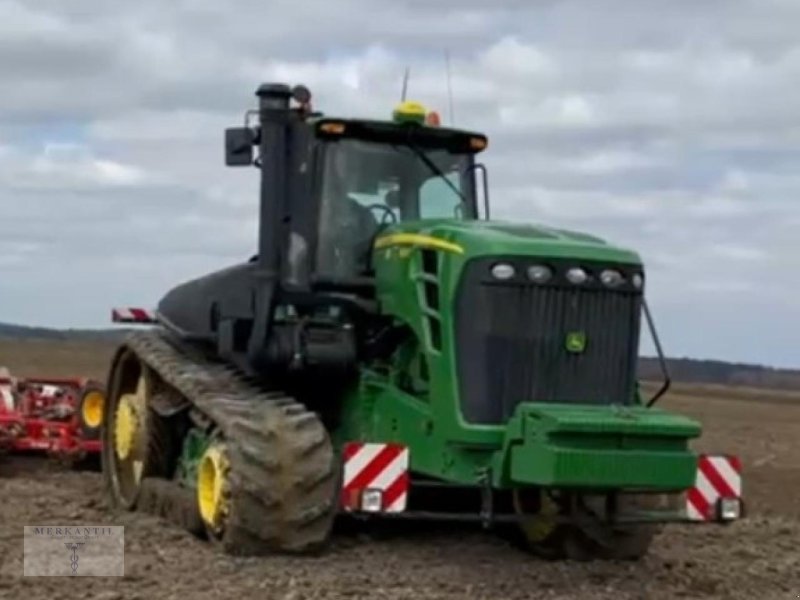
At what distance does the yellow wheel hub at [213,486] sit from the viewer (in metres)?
11.6

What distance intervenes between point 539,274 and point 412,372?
4.12 feet

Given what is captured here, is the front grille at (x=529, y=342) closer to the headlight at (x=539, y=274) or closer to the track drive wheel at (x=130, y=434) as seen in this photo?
the headlight at (x=539, y=274)

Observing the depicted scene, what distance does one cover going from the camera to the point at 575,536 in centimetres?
1227

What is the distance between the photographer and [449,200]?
13.0 meters

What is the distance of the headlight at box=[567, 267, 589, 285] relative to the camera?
445 inches

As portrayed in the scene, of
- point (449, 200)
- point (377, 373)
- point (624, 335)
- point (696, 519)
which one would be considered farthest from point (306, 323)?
point (696, 519)

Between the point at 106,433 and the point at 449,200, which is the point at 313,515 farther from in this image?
the point at 106,433

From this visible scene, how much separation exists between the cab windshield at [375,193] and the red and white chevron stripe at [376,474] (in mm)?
1678

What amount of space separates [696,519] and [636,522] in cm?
57

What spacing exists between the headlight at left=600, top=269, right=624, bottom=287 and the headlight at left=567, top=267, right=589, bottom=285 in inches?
5.4

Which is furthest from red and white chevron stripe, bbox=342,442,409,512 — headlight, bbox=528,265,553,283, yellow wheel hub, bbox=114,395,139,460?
yellow wheel hub, bbox=114,395,139,460

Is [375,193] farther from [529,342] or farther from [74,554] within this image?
[74,554]

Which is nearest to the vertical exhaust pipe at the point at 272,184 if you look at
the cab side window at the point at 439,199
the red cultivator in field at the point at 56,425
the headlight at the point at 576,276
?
the cab side window at the point at 439,199

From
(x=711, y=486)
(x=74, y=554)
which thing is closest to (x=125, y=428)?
(x=74, y=554)
